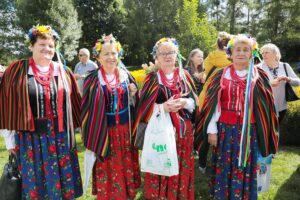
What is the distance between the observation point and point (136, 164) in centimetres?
385

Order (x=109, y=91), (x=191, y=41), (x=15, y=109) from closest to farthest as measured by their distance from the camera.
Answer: (x=15, y=109) < (x=109, y=91) < (x=191, y=41)

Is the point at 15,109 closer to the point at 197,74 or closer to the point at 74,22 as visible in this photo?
the point at 197,74

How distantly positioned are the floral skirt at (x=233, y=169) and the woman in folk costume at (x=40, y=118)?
1.61 meters

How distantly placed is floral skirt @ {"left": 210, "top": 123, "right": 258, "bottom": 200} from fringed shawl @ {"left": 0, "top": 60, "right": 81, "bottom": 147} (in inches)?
77.6

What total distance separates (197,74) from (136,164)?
2520 millimetres

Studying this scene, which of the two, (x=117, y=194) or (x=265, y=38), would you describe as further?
(x=265, y=38)

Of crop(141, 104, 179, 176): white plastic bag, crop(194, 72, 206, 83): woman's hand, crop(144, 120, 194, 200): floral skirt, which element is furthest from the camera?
crop(194, 72, 206, 83): woman's hand

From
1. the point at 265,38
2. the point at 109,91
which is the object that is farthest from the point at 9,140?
the point at 265,38

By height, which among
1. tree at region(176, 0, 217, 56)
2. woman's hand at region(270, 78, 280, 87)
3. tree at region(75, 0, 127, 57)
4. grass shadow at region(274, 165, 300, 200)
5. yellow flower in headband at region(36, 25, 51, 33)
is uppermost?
tree at region(75, 0, 127, 57)

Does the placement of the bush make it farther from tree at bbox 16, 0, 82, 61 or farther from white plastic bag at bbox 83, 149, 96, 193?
tree at bbox 16, 0, 82, 61

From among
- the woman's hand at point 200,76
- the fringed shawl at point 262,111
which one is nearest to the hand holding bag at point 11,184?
the fringed shawl at point 262,111

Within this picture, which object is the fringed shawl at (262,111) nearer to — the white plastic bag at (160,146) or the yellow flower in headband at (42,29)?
the white plastic bag at (160,146)

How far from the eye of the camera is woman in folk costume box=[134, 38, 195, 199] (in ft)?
11.7

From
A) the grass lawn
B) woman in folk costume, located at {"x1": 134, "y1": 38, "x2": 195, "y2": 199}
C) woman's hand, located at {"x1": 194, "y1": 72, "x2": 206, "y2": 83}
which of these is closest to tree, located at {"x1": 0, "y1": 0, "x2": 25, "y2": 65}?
the grass lawn
